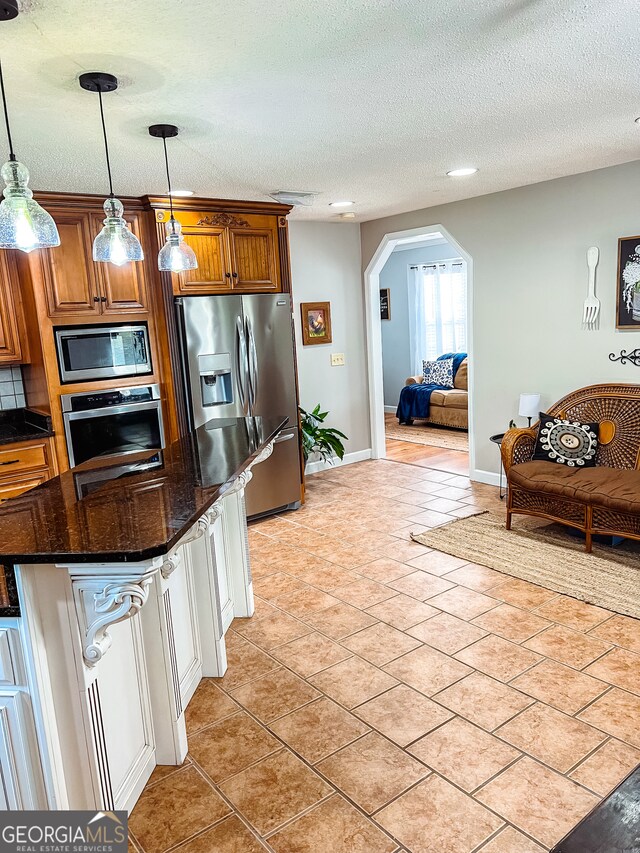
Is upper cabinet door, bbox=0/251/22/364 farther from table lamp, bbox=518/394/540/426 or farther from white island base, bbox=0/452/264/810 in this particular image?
table lamp, bbox=518/394/540/426

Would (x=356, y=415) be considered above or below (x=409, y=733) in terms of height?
above

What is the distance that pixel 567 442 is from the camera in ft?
14.0

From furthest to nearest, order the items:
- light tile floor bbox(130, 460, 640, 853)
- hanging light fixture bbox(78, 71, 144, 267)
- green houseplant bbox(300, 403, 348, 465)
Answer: green houseplant bbox(300, 403, 348, 465) → hanging light fixture bbox(78, 71, 144, 267) → light tile floor bbox(130, 460, 640, 853)

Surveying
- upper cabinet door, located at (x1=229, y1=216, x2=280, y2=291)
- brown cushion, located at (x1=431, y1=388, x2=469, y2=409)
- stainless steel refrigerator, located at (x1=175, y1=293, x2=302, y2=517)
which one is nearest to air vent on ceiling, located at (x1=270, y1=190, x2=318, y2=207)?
upper cabinet door, located at (x1=229, y1=216, x2=280, y2=291)

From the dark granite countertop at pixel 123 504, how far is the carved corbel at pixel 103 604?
93 millimetres

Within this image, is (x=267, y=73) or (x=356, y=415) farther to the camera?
(x=356, y=415)

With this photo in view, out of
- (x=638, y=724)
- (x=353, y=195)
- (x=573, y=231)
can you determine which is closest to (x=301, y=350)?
(x=353, y=195)

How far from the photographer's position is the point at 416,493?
17.8 ft

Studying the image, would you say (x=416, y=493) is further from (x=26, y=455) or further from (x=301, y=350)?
(x=26, y=455)

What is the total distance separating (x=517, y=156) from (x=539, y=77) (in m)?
1.39

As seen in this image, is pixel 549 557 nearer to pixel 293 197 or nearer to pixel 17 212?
pixel 293 197

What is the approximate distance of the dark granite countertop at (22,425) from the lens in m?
3.74

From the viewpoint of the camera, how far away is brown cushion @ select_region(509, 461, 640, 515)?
3.63m

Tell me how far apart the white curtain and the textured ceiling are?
4.84 m
